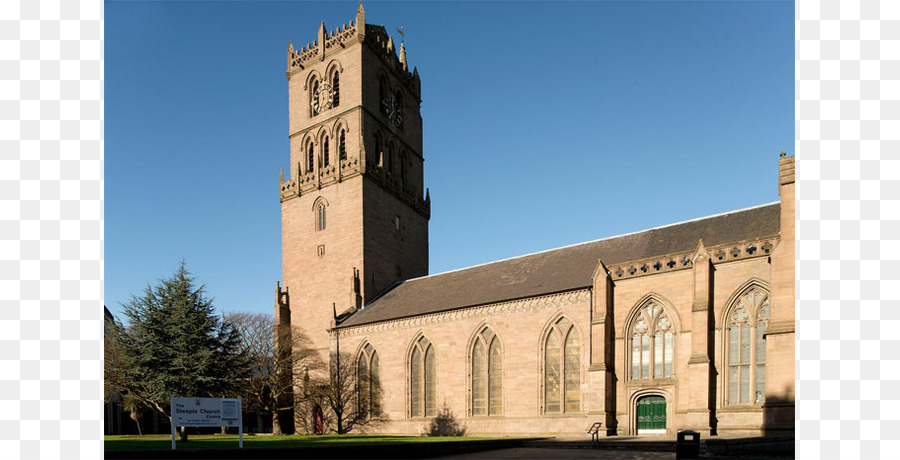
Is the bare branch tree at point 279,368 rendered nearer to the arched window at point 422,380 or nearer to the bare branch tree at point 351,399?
Result: the bare branch tree at point 351,399

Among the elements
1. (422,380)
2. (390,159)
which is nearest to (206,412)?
(422,380)

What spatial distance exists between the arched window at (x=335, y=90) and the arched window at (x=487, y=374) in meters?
24.3

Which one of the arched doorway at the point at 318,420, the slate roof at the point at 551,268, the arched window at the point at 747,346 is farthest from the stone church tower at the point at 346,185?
the arched window at the point at 747,346

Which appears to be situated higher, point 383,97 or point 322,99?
point 383,97

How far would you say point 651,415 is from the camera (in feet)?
94.1

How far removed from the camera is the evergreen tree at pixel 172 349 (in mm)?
27781

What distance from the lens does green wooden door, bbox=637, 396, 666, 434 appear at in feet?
93.1

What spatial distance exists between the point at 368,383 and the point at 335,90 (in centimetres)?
2410

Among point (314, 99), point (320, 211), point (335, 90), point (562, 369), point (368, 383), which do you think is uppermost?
point (335, 90)

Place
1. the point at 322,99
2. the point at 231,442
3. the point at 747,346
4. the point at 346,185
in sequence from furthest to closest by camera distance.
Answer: the point at 322,99 < the point at 346,185 < the point at 747,346 < the point at 231,442

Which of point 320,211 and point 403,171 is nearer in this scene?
point 320,211

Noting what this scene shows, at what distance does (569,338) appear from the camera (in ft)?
103

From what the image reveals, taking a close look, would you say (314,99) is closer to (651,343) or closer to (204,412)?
(651,343)

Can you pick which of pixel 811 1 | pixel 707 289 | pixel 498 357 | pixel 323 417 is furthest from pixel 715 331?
pixel 323 417
